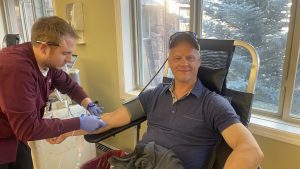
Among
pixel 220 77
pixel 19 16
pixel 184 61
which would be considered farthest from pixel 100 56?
pixel 19 16

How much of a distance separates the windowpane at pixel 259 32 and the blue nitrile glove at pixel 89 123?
0.95 meters

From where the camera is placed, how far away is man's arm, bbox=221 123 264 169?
995mm

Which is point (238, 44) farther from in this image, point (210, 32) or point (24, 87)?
point (24, 87)

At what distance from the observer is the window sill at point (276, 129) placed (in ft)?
4.71

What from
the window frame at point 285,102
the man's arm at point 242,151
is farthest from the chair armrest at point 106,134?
the window frame at point 285,102

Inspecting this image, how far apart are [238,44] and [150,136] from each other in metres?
0.70

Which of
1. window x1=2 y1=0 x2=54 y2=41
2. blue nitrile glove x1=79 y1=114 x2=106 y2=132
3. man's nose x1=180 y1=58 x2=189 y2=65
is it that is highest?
window x1=2 y1=0 x2=54 y2=41

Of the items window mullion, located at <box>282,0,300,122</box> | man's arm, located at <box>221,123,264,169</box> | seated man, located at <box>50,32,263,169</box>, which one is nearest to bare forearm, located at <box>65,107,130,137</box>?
seated man, located at <box>50,32,263,169</box>

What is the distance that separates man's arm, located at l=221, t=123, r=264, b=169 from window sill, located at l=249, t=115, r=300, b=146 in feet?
1.68

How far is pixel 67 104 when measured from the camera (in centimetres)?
206

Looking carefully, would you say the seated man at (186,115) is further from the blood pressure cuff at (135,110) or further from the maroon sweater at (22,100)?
the maroon sweater at (22,100)

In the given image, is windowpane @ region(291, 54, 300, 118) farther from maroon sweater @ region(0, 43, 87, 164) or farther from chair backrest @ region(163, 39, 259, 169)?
maroon sweater @ region(0, 43, 87, 164)

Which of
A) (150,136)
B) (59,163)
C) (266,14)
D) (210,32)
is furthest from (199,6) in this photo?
(59,163)

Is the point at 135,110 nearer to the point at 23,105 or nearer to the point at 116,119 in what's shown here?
the point at 116,119
